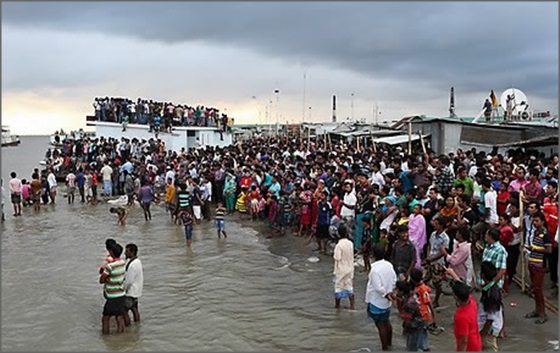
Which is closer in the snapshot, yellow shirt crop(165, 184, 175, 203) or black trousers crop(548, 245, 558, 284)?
black trousers crop(548, 245, 558, 284)

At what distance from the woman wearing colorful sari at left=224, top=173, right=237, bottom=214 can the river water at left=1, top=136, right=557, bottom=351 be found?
2098 millimetres

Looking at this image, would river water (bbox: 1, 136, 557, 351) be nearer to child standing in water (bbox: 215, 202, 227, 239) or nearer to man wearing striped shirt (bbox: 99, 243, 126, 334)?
child standing in water (bbox: 215, 202, 227, 239)

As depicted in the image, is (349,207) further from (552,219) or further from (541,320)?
(541,320)

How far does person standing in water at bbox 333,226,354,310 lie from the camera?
9.28 meters

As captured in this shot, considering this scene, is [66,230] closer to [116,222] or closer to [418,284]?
[116,222]

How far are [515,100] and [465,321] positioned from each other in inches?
838

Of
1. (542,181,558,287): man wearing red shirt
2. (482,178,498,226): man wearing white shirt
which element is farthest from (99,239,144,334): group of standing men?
(542,181,558,287): man wearing red shirt

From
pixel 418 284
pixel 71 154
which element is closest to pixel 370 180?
pixel 418 284

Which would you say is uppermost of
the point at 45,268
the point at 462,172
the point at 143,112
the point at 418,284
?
the point at 143,112

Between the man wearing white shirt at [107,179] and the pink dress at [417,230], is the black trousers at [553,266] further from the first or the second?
the man wearing white shirt at [107,179]

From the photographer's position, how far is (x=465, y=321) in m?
6.37

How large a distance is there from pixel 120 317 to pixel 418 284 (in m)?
4.45

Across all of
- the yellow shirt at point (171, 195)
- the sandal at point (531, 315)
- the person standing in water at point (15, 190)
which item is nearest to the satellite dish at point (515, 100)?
the yellow shirt at point (171, 195)

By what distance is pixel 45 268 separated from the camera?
13.4 metres
